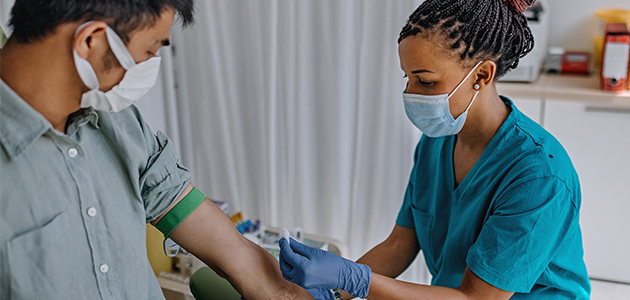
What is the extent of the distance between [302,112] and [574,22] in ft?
4.96

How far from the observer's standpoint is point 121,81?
2.93ft

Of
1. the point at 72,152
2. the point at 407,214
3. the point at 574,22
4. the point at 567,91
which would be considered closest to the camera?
the point at 72,152

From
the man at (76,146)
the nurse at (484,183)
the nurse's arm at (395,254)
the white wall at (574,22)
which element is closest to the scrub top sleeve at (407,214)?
the nurse's arm at (395,254)

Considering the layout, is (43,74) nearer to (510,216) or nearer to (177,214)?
(177,214)

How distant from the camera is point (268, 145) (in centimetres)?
238

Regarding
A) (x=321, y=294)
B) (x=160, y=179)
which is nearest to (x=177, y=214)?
(x=160, y=179)

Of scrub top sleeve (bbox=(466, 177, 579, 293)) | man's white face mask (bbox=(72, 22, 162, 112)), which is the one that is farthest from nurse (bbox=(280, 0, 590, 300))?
man's white face mask (bbox=(72, 22, 162, 112))

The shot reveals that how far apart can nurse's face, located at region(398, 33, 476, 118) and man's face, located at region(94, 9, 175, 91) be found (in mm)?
545

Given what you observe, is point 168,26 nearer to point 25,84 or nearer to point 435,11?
point 25,84

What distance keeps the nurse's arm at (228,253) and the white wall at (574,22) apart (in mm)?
2129

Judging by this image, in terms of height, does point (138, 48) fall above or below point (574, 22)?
above

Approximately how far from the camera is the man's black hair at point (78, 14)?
2.70ft

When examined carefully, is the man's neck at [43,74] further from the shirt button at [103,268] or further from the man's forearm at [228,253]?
the man's forearm at [228,253]

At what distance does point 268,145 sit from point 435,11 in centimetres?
133
